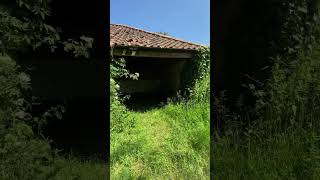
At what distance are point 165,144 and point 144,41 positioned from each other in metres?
4.80

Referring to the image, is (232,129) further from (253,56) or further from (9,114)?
(9,114)

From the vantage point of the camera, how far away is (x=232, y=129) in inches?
113

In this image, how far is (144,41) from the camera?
390 inches

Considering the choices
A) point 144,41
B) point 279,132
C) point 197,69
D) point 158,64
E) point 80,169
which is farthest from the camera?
point 158,64

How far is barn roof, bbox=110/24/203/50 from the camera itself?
350 inches

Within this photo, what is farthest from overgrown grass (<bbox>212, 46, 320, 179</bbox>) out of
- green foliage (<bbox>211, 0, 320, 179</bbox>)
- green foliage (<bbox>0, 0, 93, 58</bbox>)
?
green foliage (<bbox>0, 0, 93, 58</bbox>)

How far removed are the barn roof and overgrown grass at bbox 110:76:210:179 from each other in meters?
1.76

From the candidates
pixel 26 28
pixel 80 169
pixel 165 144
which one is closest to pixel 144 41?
A: pixel 165 144

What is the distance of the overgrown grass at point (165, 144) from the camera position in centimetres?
414

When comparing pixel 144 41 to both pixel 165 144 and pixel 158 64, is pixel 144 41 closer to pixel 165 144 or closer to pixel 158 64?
pixel 158 64

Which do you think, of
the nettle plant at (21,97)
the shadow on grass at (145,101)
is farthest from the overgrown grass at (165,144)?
the nettle plant at (21,97)

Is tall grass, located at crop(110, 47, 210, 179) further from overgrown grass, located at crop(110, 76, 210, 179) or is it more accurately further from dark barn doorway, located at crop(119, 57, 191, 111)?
dark barn doorway, located at crop(119, 57, 191, 111)

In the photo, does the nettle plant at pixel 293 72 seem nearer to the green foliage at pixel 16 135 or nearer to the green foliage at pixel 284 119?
the green foliage at pixel 284 119

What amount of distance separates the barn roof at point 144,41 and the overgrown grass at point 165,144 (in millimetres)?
1755
